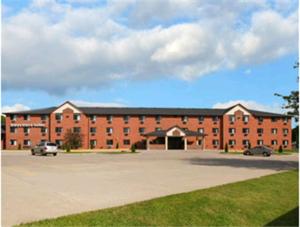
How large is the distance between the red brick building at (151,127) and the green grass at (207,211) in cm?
7033

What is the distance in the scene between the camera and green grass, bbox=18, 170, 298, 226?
952 centimetres

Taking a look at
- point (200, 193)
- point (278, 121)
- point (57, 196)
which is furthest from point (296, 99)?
point (278, 121)

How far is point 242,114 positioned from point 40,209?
277 ft

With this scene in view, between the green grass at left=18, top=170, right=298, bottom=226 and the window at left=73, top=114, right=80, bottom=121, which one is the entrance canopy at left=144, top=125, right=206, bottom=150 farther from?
the green grass at left=18, top=170, right=298, bottom=226

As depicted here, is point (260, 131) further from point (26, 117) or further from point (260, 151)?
point (26, 117)

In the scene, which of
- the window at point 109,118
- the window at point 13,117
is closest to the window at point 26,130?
the window at point 13,117

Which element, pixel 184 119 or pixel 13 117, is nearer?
pixel 13 117

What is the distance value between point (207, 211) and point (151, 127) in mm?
78024

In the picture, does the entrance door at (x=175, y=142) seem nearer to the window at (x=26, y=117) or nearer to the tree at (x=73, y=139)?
the tree at (x=73, y=139)

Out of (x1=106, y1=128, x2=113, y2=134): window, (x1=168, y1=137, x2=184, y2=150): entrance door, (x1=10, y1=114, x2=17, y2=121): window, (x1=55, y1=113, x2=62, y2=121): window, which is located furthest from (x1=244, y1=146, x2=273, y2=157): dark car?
(x1=10, y1=114, x2=17, y2=121): window

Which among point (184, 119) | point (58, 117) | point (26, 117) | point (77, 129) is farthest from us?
point (184, 119)

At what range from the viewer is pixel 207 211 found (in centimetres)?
1098

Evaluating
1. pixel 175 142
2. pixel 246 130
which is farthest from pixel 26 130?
pixel 246 130

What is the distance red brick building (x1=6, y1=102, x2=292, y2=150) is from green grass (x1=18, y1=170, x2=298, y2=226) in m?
70.3
